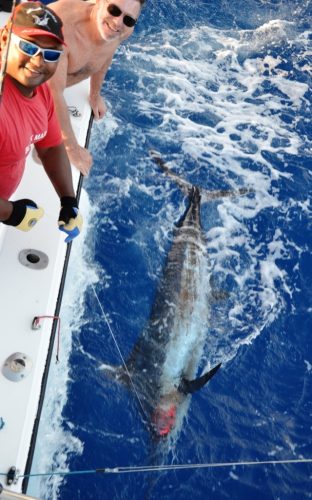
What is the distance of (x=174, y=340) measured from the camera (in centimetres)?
372

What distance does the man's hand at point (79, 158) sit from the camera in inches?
131

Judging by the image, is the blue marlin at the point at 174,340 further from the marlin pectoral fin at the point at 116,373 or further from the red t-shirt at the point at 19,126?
the red t-shirt at the point at 19,126

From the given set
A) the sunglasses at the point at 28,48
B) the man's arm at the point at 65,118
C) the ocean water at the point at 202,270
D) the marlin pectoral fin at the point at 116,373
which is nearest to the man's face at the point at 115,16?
the man's arm at the point at 65,118

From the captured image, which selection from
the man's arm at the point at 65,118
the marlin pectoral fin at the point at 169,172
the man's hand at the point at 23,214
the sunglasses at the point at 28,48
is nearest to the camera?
the sunglasses at the point at 28,48

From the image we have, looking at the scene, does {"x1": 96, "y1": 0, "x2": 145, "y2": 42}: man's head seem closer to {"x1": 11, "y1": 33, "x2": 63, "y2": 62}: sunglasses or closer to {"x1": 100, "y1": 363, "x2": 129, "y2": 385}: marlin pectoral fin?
{"x1": 11, "y1": 33, "x2": 63, "y2": 62}: sunglasses

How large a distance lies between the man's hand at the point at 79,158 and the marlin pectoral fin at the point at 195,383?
1.53 meters

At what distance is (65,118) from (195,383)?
187 centimetres

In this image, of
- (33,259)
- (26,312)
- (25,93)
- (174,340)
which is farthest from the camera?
(174,340)

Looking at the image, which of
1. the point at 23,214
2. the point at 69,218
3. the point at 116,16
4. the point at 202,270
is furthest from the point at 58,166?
the point at 202,270

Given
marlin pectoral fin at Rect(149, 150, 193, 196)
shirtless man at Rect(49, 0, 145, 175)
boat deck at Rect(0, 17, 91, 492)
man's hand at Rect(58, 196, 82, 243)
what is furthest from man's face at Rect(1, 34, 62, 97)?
marlin pectoral fin at Rect(149, 150, 193, 196)

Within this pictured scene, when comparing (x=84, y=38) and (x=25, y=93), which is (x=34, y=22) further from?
(x=84, y=38)

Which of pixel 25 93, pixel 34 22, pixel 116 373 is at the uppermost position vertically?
pixel 34 22

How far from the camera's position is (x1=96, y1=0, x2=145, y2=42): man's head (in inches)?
122

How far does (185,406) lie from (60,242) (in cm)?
142
